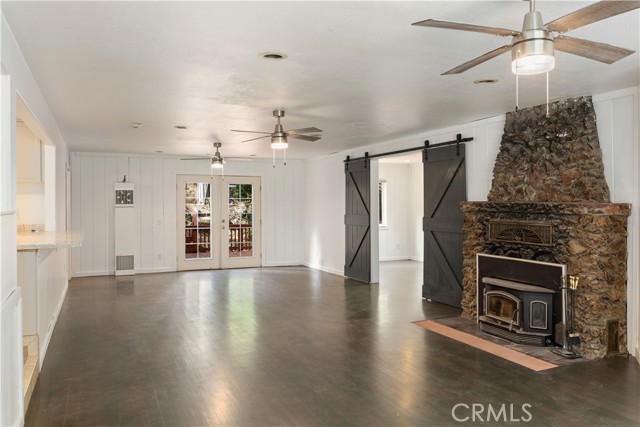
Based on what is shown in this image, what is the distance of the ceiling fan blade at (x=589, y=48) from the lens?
2.33m

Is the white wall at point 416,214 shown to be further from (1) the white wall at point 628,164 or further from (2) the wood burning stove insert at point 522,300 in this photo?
(1) the white wall at point 628,164

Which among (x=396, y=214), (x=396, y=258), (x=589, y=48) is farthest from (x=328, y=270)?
(x=589, y=48)

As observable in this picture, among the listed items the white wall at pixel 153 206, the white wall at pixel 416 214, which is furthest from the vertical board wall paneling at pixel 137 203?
the white wall at pixel 416 214

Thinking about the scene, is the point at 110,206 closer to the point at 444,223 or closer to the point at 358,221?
the point at 358,221

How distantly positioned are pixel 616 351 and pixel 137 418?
14.4ft

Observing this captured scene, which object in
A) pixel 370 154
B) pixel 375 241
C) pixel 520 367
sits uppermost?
pixel 370 154

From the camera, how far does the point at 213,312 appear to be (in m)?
6.58

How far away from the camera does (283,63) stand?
3.77 metres

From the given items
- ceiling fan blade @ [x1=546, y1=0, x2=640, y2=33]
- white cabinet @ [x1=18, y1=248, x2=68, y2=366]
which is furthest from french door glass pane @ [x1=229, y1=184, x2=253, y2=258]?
ceiling fan blade @ [x1=546, y1=0, x2=640, y2=33]

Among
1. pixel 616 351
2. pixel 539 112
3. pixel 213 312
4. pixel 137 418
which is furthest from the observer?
pixel 213 312

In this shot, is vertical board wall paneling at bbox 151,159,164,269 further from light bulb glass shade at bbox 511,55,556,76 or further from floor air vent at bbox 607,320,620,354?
light bulb glass shade at bbox 511,55,556,76

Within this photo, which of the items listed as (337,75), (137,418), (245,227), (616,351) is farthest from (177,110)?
(245,227)

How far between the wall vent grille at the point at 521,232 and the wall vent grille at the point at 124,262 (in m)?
7.48

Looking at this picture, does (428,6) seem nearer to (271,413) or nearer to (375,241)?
Result: (271,413)
